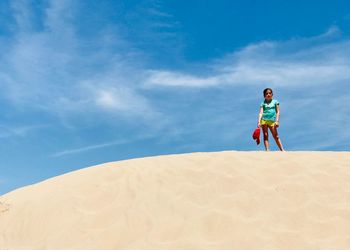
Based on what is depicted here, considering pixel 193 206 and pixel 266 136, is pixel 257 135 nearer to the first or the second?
pixel 266 136

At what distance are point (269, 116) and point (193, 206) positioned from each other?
13.2ft

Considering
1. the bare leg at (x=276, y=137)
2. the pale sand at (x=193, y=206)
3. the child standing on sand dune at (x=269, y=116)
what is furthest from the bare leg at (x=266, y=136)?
the pale sand at (x=193, y=206)

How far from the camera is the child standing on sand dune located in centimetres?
1002

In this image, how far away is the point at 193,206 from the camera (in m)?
6.78

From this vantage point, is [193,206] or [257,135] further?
[257,135]

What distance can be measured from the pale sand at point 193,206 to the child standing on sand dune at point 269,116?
4.14 feet

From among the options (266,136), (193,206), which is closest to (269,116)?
(266,136)

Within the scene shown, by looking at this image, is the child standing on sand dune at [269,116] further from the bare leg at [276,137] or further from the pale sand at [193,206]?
the pale sand at [193,206]

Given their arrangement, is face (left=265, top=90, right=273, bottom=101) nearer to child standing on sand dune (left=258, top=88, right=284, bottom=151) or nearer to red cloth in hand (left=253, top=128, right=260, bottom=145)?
child standing on sand dune (left=258, top=88, right=284, bottom=151)

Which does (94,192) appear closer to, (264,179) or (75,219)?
(75,219)

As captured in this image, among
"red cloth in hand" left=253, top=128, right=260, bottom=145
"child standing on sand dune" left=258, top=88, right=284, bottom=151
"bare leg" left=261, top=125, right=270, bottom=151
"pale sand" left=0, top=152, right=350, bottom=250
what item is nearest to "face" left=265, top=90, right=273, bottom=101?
"child standing on sand dune" left=258, top=88, right=284, bottom=151

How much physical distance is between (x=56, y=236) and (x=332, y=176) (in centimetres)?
475

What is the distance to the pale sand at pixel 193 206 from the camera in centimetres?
602

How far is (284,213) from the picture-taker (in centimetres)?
648
